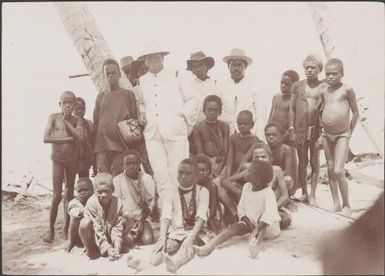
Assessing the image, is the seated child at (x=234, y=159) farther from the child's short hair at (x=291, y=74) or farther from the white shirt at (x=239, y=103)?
the child's short hair at (x=291, y=74)

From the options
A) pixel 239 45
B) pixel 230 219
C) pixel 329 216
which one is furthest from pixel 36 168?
pixel 329 216

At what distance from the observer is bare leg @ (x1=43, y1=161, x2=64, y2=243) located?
384 cm

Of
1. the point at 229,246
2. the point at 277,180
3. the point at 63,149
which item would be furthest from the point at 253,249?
the point at 63,149

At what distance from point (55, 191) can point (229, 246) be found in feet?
4.03

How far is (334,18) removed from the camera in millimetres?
3801

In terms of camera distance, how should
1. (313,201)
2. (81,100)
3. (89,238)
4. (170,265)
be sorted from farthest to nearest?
(313,201)
(81,100)
(89,238)
(170,265)

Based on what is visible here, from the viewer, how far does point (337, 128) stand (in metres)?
3.87

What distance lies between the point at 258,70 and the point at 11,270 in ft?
6.91

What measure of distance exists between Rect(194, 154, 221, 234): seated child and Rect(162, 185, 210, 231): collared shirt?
3 centimetres

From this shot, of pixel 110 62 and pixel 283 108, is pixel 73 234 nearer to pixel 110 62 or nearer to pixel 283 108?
pixel 110 62

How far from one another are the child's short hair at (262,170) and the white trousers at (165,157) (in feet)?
1.45

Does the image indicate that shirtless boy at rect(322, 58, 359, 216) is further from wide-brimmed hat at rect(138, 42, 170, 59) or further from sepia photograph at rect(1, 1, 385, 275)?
wide-brimmed hat at rect(138, 42, 170, 59)

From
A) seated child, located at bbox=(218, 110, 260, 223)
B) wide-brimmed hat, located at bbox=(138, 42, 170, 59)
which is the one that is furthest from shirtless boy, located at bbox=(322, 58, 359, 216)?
wide-brimmed hat, located at bbox=(138, 42, 170, 59)

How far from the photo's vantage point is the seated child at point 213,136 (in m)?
3.79
